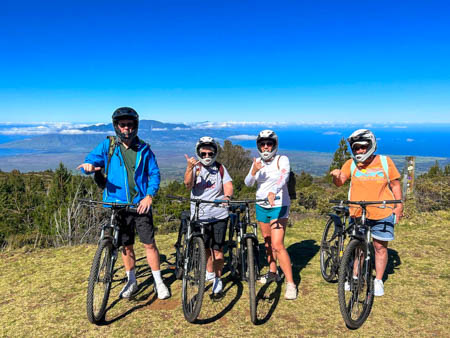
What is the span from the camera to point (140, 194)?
346 cm

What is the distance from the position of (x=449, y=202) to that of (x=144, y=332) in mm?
9557

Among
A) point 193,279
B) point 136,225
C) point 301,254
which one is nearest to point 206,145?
point 136,225

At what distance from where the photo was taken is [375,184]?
3393mm

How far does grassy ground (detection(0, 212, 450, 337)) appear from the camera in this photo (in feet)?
9.98

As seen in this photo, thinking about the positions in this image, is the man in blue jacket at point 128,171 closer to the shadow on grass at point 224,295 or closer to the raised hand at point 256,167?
the shadow on grass at point 224,295

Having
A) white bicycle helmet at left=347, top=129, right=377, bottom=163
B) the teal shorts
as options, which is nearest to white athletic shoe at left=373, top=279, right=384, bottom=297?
the teal shorts

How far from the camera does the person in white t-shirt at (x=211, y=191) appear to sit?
138 inches

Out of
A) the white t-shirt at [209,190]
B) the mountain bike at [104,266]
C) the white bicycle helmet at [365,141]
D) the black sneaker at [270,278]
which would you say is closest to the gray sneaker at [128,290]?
the mountain bike at [104,266]

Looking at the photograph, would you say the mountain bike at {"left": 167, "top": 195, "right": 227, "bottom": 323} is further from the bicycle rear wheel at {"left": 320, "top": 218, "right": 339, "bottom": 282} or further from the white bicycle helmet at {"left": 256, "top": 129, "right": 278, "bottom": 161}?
the bicycle rear wheel at {"left": 320, "top": 218, "right": 339, "bottom": 282}

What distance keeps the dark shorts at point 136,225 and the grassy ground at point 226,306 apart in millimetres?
816

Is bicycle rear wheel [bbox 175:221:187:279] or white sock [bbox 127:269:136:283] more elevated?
bicycle rear wheel [bbox 175:221:187:279]

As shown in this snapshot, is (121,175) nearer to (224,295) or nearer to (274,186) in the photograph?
(274,186)

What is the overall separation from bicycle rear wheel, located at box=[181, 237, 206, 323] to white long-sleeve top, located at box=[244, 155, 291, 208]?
38.5 inches

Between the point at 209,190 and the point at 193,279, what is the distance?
40.9 inches
